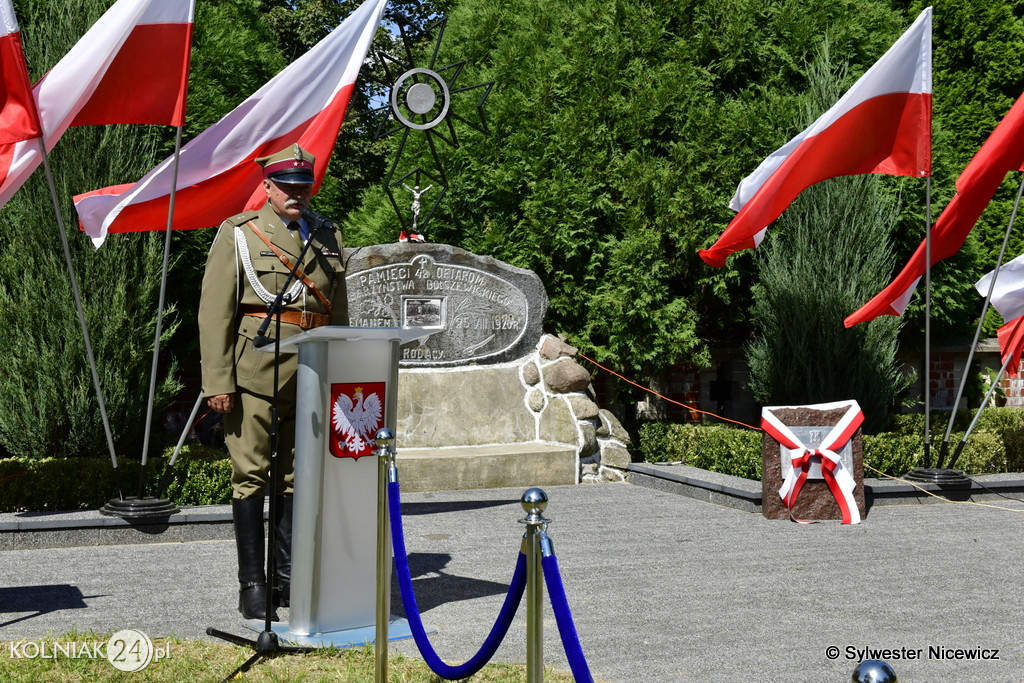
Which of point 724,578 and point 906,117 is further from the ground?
point 906,117

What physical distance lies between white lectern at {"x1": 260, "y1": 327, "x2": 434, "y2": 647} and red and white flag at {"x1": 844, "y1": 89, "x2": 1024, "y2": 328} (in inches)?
206

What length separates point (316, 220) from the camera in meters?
4.32

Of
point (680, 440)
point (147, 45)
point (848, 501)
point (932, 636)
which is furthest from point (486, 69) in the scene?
point (932, 636)

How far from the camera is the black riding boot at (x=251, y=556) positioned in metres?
4.77

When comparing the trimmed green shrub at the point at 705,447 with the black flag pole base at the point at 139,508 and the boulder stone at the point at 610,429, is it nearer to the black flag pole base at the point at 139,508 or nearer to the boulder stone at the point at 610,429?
the boulder stone at the point at 610,429

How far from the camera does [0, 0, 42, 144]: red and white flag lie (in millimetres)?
5727

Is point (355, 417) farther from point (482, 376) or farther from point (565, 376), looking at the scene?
point (565, 376)

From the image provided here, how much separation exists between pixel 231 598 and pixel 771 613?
2.64 metres

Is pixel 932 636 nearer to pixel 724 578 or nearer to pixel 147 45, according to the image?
pixel 724 578

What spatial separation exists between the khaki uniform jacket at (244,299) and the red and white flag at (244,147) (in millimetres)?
2200

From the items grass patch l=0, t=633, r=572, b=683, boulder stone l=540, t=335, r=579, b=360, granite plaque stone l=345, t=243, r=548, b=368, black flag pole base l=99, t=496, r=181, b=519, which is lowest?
grass patch l=0, t=633, r=572, b=683

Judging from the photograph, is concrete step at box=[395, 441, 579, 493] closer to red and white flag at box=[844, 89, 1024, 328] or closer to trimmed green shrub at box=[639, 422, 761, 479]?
trimmed green shrub at box=[639, 422, 761, 479]

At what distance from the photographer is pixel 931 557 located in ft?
20.7

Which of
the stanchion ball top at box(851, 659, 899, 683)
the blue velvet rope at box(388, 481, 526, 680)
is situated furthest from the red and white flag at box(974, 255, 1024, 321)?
the stanchion ball top at box(851, 659, 899, 683)
